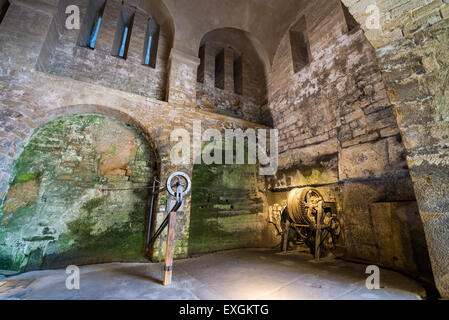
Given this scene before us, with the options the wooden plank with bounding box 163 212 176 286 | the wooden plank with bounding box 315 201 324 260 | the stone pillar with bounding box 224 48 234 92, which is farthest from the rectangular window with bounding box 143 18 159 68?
the wooden plank with bounding box 315 201 324 260

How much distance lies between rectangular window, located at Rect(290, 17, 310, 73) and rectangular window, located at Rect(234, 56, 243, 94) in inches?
71.5

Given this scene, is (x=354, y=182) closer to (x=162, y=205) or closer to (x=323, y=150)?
(x=323, y=150)

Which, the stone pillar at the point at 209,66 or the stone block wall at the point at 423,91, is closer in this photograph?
the stone block wall at the point at 423,91

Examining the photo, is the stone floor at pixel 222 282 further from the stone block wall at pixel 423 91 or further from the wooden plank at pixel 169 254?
the stone block wall at pixel 423 91

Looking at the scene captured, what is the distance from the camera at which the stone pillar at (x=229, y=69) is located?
6375mm

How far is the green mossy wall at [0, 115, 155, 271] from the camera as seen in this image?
325cm

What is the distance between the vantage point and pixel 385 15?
2043mm

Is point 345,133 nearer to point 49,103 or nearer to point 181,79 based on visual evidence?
point 181,79

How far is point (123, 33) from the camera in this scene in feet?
18.5

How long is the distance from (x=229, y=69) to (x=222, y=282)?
6231 mm

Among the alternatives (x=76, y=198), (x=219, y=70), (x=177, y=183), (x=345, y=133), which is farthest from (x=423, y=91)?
(x=219, y=70)

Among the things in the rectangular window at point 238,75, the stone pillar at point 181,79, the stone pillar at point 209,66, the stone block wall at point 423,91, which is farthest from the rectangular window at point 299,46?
the stone block wall at point 423,91

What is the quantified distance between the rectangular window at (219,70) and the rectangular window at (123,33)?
2.84 meters
